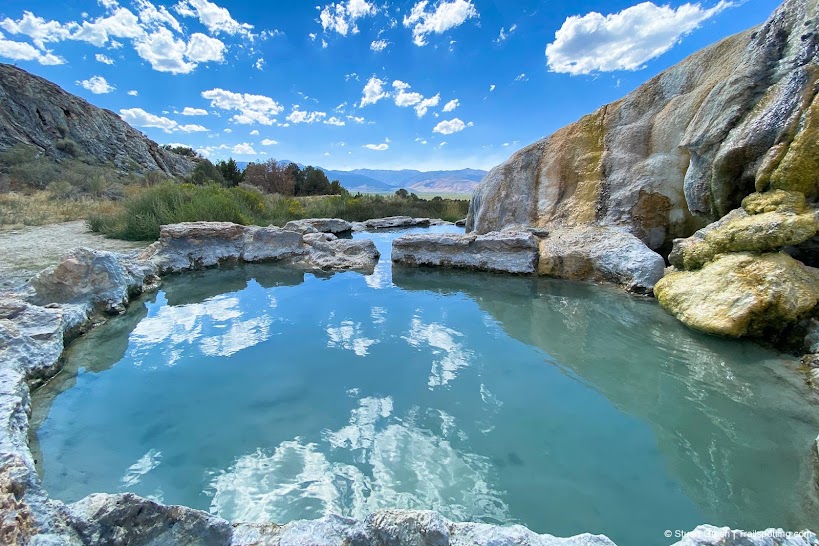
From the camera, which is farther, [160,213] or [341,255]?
[160,213]

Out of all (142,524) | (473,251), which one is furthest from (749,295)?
(142,524)

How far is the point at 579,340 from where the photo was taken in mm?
4352

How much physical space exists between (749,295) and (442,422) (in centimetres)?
340

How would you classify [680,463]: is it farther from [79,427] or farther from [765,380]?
[79,427]

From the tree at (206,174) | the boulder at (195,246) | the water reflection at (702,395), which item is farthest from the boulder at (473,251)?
the tree at (206,174)

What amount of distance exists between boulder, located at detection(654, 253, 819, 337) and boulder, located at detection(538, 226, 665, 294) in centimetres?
130

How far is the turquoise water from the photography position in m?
2.10

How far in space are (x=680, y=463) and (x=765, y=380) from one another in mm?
1635

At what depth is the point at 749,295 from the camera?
3.97 metres

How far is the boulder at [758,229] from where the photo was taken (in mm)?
4066

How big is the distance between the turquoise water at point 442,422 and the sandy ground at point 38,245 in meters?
2.32

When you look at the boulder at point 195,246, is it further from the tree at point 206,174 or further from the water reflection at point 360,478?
the tree at point 206,174

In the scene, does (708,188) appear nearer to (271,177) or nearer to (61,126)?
(271,177)

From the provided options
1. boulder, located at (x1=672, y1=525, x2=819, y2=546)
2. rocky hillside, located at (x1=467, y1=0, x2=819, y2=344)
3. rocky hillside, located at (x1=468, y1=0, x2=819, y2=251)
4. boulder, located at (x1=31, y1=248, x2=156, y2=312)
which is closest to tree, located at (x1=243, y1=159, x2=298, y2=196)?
rocky hillside, located at (x1=468, y1=0, x2=819, y2=251)
